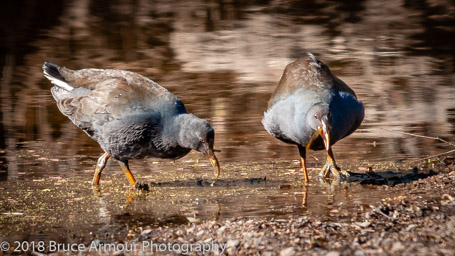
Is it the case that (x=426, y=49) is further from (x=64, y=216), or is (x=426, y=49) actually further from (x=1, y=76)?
(x=64, y=216)

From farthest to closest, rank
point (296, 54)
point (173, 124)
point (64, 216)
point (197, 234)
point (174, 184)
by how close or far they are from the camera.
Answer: point (296, 54)
point (174, 184)
point (173, 124)
point (64, 216)
point (197, 234)

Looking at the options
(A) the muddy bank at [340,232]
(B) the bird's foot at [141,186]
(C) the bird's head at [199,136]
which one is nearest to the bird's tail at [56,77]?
(B) the bird's foot at [141,186]

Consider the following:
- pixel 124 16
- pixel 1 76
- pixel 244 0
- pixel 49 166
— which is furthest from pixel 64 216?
pixel 244 0

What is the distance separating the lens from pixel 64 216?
7.35 m

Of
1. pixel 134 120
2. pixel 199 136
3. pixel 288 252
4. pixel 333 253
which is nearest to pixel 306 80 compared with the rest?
pixel 199 136

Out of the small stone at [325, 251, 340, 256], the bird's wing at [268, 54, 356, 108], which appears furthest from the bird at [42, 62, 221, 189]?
the small stone at [325, 251, 340, 256]

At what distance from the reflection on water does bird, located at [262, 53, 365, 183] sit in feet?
1.57

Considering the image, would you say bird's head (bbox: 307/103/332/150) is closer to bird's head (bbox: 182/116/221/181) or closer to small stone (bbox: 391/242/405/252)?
bird's head (bbox: 182/116/221/181)

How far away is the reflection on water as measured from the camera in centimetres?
780

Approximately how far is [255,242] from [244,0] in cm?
2151

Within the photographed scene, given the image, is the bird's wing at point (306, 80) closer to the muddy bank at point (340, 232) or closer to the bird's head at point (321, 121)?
the bird's head at point (321, 121)

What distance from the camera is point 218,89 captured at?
1436 cm

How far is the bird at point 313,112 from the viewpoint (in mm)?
8078

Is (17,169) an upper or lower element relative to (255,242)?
lower
